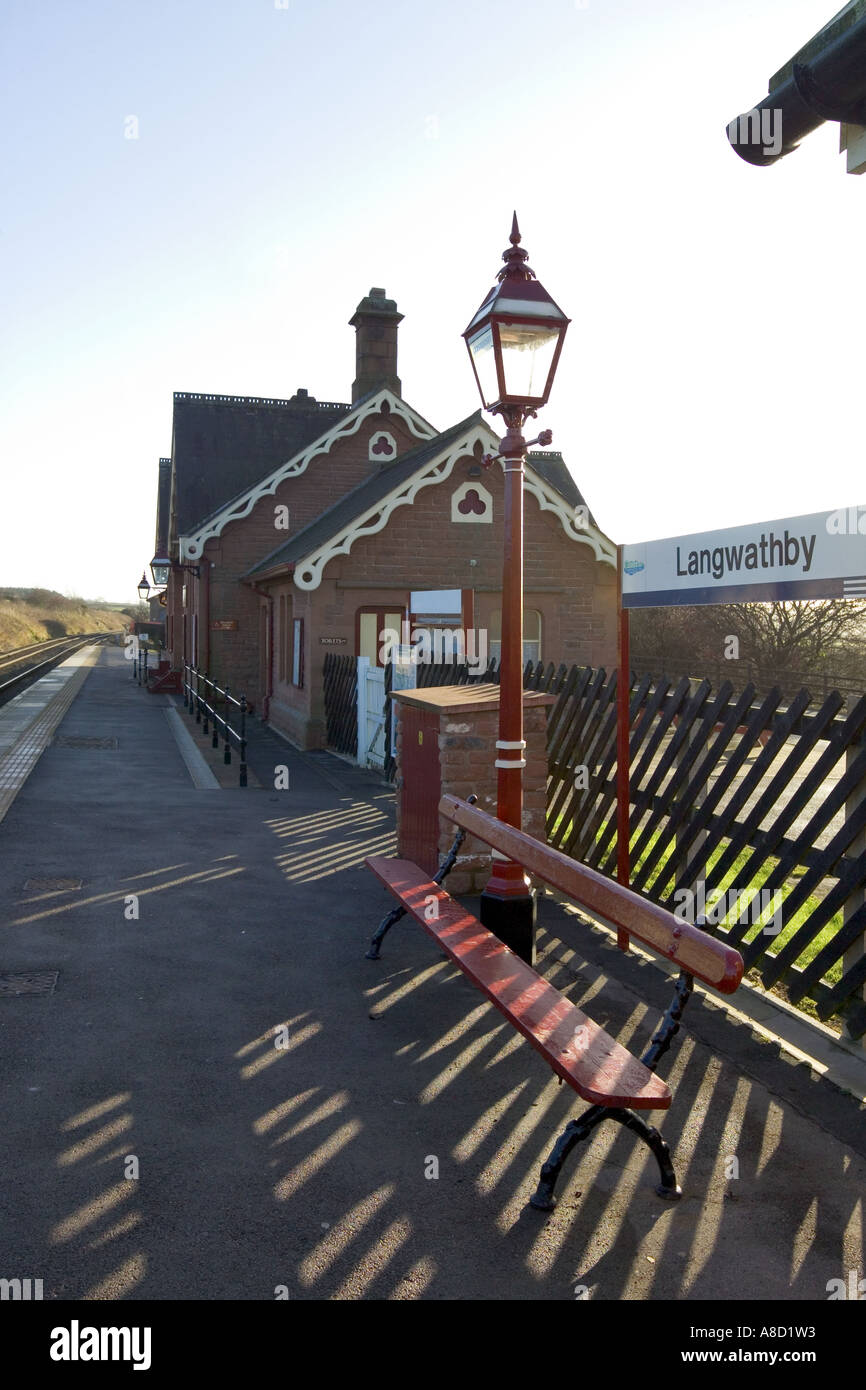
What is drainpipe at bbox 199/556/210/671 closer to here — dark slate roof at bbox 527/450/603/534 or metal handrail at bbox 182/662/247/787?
metal handrail at bbox 182/662/247/787

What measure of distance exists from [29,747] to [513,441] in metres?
12.6

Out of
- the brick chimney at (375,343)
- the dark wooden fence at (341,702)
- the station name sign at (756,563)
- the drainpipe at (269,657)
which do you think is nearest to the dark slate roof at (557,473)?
the brick chimney at (375,343)

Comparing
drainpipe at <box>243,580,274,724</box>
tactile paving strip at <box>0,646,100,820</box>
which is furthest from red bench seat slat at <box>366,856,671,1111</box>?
drainpipe at <box>243,580,274,724</box>

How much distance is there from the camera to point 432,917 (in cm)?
614

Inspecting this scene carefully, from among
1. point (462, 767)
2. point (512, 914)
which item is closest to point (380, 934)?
point (512, 914)

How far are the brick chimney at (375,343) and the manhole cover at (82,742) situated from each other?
12.1m

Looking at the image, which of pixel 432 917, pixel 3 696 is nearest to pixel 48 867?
pixel 432 917

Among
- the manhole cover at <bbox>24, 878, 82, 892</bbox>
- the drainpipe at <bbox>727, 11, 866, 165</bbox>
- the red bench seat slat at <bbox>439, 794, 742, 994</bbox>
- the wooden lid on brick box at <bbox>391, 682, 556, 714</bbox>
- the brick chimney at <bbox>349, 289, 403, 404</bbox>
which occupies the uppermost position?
the brick chimney at <bbox>349, 289, 403, 404</bbox>

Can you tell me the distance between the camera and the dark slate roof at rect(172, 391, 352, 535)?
98.7 feet

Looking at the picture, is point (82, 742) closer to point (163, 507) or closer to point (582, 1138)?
point (582, 1138)

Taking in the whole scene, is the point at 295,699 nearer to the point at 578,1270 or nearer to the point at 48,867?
the point at 48,867

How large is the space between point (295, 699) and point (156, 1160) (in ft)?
52.7

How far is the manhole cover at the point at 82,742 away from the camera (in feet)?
58.3

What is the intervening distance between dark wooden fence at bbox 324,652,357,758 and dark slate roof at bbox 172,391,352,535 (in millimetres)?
12905
